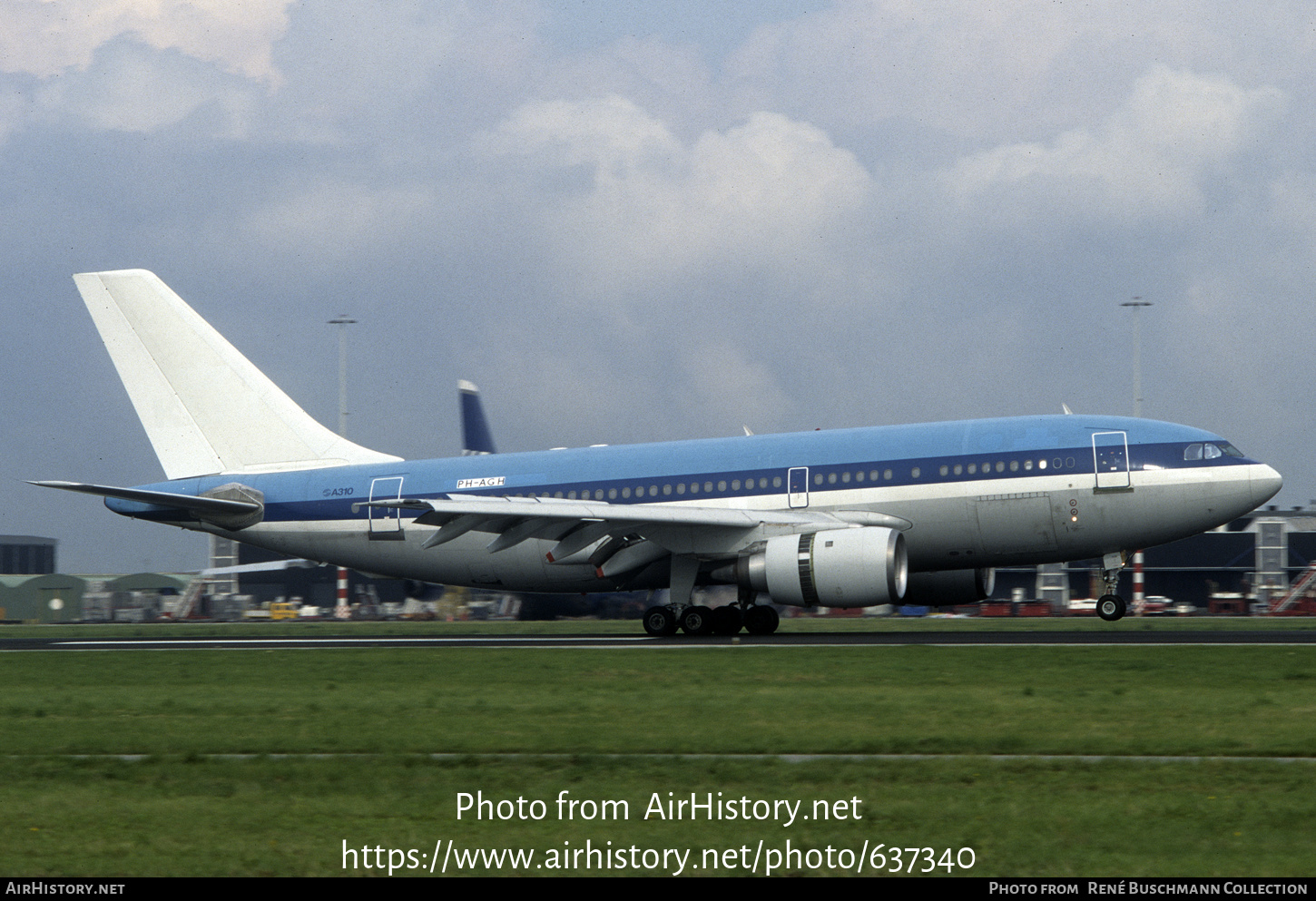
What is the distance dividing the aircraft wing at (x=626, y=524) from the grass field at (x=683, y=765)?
8.10 meters

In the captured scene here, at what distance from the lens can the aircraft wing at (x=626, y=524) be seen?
93.7ft

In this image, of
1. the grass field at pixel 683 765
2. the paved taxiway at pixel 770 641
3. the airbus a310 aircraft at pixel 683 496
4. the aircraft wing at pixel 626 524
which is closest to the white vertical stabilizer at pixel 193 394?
the airbus a310 aircraft at pixel 683 496

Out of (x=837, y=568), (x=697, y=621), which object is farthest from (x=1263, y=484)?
(x=697, y=621)

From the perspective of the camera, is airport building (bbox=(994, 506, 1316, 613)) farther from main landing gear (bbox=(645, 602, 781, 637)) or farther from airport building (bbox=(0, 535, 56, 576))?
airport building (bbox=(0, 535, 56, 576))

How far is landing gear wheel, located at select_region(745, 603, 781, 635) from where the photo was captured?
102 ft

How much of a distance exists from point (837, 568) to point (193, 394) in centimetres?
1781

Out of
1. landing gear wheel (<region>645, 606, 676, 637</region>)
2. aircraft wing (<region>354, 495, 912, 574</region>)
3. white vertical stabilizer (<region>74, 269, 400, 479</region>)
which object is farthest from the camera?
white vertical stabilizer (<region>74, 269, 400, 479</region>)

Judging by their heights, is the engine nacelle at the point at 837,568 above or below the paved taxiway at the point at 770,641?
above

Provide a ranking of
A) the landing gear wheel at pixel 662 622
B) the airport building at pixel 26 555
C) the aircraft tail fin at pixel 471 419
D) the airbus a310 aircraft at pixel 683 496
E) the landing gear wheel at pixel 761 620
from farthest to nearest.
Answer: the airport building at pixel 26 555, the aircraft tail fin at pixel 471 419, the landing gear wheel at pixel 761 620, the landing gear wheel at pixel 662 622, the airbus a310 aircraft at pixel 683 496

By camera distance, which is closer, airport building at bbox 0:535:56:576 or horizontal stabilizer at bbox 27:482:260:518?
horizontal stabilizer at bbox 27:482:260:518

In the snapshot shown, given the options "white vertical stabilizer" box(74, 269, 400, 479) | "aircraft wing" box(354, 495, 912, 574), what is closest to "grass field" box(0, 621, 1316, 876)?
"aircraft wing" box(354, 495, 912, 574)

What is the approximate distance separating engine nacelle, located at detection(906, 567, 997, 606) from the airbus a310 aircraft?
0.15 feet

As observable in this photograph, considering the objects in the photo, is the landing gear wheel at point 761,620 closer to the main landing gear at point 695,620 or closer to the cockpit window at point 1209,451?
the main landing gear at point 695,620
